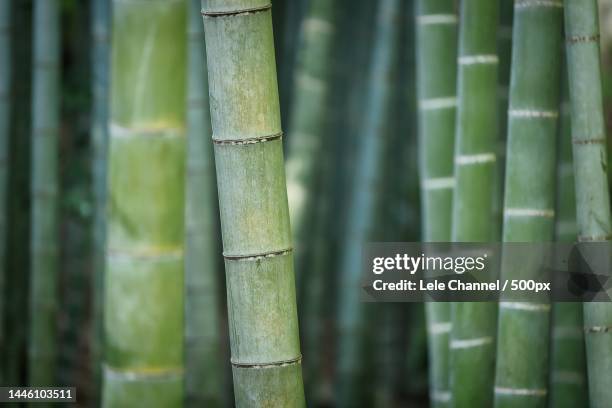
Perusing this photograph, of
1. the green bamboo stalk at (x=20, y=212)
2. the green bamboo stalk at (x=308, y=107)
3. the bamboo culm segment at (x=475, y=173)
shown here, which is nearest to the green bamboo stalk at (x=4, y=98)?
the green bamboo stalk at (x=20, y=212)

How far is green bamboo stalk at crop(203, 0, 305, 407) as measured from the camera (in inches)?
43.8

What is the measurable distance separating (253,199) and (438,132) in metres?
0.75

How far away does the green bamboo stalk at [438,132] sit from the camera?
5.65 ft

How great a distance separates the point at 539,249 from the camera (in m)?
1.49

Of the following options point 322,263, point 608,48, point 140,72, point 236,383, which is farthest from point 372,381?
point 608,48

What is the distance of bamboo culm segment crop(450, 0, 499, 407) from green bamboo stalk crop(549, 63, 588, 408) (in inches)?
10.8

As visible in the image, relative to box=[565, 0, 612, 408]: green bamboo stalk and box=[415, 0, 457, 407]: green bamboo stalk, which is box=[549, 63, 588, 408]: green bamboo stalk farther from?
box=[565, 0, 612, 408]: green bamboo stalk

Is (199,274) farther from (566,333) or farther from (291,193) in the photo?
(566,333)

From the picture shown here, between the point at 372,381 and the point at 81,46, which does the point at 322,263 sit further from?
the point at 81,46

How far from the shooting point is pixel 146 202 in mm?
1197

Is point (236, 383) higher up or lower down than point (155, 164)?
lower down

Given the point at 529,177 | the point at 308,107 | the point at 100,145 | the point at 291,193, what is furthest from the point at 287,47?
the point at 529,177

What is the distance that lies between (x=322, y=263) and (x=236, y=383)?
1.96 meters
